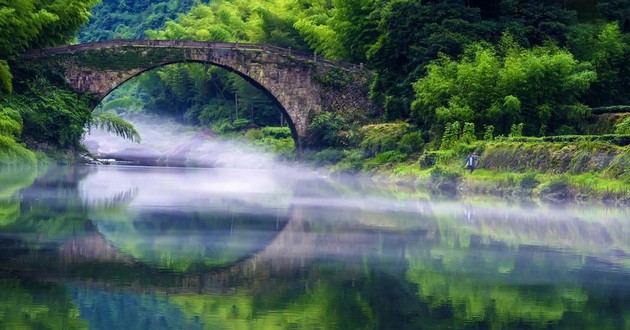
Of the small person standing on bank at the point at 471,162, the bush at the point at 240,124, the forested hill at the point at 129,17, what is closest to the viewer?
the small person standing on bank at the point at 471,162

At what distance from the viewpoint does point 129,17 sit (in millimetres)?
116312

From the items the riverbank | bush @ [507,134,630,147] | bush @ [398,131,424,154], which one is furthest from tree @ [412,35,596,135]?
bush @ [507,134,630,147]

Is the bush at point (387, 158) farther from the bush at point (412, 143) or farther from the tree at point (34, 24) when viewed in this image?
the tree at point (34, 24)

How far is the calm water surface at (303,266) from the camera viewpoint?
35.6 feet

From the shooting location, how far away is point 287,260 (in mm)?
14961

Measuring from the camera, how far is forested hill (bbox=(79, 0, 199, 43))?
111188mm

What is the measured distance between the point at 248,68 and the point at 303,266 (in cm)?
4223

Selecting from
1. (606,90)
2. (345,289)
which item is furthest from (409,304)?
(606,90)

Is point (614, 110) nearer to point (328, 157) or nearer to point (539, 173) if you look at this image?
point (539, 173)

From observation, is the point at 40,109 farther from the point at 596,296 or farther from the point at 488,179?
the point at 596,296

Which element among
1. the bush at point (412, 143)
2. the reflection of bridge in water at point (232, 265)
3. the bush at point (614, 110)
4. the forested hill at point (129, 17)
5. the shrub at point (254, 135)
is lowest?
the reflection of bridge in water at point (232, 265)

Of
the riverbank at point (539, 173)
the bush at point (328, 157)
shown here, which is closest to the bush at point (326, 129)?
the bush at point (328, 157)

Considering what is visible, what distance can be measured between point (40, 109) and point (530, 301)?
40.3m

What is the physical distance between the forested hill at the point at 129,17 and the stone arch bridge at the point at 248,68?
5367 centimetres
